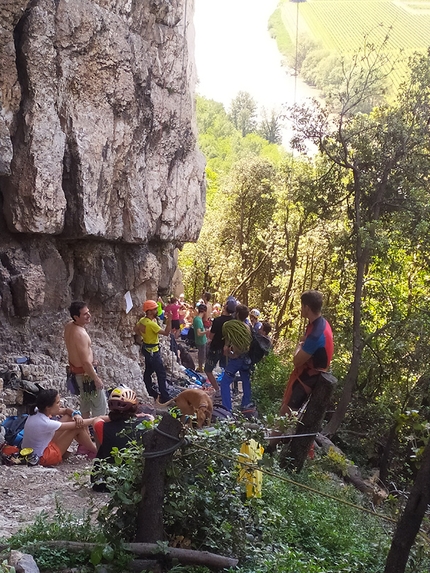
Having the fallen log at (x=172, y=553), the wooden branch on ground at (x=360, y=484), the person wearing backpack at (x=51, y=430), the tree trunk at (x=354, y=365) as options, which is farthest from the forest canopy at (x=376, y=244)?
the fallen log at (x=172, y=553)

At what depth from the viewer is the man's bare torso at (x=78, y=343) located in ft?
25.3

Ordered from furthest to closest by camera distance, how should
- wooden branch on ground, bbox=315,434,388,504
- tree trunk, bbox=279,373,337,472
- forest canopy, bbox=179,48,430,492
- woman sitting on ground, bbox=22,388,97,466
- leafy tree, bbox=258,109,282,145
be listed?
1. leafy tree, bbox=258,109,282,145
2. forest canopy, bbox=179,48,430,492
3. wooden branch on ground, bbox=315,434,388,504
4. woman sitting on ground, bbox=22,388,97,466
5. tree trunk, bbox=279,373,337,472

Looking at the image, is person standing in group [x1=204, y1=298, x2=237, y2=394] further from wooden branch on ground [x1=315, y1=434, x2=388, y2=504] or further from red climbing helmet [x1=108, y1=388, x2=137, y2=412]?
red climbing helmet [x1=108, y1=388, x2=137, y2=412]

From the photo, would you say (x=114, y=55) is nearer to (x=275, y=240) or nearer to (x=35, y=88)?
(x=35, y=88)

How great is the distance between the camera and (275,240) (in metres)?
28.0

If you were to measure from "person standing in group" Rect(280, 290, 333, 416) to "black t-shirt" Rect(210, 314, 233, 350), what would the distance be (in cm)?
355

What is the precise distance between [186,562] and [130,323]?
10.8 m

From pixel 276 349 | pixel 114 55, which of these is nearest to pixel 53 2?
pixel 114 55

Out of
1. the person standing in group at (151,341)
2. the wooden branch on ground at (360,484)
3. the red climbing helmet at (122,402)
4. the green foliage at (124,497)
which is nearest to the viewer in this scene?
the green foliage at (124,497)

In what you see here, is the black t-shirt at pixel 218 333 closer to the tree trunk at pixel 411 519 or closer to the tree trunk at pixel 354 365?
the tree trunk at pixel 354 365

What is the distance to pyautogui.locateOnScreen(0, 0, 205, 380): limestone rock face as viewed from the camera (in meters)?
A: 11.1

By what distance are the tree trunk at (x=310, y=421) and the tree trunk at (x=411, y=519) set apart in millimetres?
2914

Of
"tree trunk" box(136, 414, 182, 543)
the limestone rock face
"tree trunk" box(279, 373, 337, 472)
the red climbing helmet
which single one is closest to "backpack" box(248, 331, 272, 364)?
"tree trunk" box(279, 373, 337, 472)

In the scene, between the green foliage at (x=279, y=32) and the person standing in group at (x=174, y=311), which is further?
the green foliage at (x=279, y=32)
